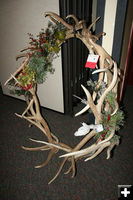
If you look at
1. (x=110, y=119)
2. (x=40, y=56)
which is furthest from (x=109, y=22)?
(x=110, y=119)

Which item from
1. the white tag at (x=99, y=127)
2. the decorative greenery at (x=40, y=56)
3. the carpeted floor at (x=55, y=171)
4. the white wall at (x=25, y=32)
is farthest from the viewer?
the white wall at (x=25, y=32)

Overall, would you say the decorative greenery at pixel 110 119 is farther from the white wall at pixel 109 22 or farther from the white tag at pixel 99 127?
the white wall at pixel 109 22

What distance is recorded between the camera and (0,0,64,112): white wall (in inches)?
81.1

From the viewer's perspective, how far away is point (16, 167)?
1828 mm

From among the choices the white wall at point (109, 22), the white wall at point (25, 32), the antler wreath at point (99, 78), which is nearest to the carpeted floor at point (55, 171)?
the antler wreath at point (99, 78)

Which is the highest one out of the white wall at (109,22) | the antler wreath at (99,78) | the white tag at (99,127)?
the white wall at (109,22)

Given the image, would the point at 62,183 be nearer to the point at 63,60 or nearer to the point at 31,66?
A: the point at 31,66

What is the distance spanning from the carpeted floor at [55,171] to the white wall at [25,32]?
2.26 ft

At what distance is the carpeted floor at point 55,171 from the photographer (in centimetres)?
154

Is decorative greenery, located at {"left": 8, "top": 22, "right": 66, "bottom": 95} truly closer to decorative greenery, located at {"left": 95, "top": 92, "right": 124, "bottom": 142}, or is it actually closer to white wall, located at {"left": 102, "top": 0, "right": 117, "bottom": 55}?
white wall, located at {"left": 102, "top": 0, "right": 117, "bottom": 55}

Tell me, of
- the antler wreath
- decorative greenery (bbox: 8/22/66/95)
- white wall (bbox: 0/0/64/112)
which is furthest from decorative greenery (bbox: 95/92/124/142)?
white wall (bbox: 0/0/64/112)

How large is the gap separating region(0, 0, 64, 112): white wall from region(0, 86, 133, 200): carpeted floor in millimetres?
690

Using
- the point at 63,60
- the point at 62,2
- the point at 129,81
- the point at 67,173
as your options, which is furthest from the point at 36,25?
the point at 129,81

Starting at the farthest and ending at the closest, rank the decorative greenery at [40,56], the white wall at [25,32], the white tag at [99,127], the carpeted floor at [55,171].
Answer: the white wall at [25,32]
the carpeted floor at [55,171]
the decorative greenery at [40,56]
the white tag at [99,127]
